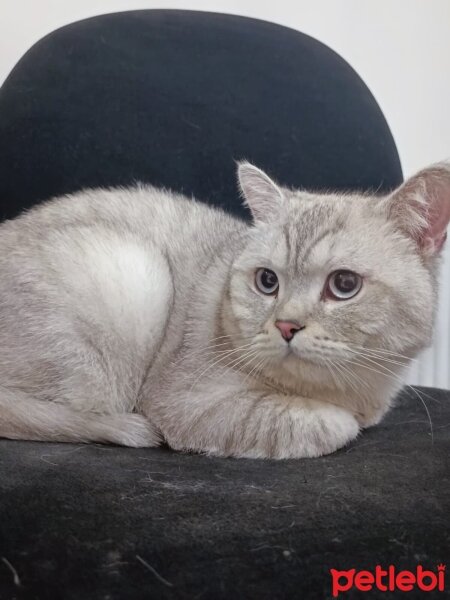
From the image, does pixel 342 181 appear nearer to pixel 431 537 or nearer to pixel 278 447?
pixel 278 447

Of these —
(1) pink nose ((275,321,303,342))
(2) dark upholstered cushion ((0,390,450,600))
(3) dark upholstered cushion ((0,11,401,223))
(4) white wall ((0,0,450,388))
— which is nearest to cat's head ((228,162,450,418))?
(1) pink nose ((275,321,303,342))

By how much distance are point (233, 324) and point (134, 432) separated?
1.03 feet

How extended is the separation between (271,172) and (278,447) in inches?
38.5

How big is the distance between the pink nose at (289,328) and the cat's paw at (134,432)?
360 millimetres

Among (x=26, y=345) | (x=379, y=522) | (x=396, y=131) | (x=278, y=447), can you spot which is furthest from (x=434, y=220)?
(x=396, y=131)

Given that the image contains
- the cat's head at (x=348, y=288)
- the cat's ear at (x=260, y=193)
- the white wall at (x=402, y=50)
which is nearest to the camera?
the cat's head at (x=348, y=288)

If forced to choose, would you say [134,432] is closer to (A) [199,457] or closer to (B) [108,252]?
(A) [199,457]

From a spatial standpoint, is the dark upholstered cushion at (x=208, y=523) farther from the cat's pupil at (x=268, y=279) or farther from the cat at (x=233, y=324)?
the cat's pupil at (x=268, y=279)

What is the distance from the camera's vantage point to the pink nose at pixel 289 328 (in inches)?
48.5

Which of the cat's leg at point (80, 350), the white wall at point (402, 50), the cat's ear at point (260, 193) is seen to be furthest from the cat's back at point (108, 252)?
the white wall at point (402, 50)

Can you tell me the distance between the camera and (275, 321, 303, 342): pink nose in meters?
1.23

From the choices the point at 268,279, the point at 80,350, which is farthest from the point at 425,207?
the point at 80,350

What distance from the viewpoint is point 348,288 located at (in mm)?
1268

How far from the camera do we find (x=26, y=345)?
4.49 feet
